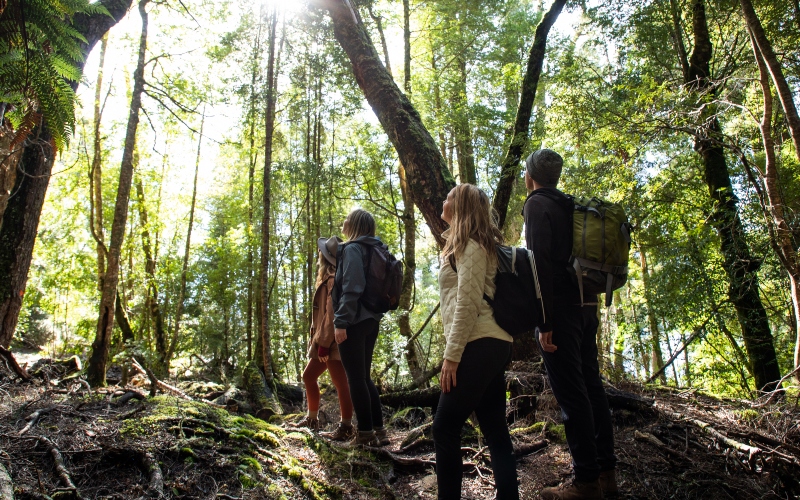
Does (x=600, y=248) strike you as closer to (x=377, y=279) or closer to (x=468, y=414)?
(x=468, y=414)

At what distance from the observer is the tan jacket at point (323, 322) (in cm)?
418

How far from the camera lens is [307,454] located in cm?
349

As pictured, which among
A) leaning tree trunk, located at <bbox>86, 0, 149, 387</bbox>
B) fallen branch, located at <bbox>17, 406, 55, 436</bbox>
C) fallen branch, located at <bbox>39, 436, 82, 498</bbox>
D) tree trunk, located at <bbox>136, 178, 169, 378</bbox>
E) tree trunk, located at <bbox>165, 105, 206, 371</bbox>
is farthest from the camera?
tree trunk, located at <bbox>136, 178, 169, 378</bbox>

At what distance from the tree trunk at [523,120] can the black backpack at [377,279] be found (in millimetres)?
1724

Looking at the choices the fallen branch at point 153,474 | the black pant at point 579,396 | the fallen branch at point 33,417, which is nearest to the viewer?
the fallen branch at point 153,474

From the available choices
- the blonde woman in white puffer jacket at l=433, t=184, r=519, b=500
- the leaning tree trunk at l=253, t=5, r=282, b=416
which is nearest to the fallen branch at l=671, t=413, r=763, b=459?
the blonde woman in white puffer jacket at l=433, t=184, r=519, b=500

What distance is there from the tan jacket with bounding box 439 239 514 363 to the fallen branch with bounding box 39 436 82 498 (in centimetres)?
188

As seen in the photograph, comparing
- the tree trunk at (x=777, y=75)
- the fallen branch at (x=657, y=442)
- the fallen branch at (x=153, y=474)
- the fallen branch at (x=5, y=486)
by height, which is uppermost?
the tree trunk at (x=777, y=75)

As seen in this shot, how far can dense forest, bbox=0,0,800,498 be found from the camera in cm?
291

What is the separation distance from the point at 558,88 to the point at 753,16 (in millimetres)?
3059

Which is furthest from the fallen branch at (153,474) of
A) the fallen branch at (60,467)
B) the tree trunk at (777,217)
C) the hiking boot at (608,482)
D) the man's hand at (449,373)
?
the tree trunk at (777,217)

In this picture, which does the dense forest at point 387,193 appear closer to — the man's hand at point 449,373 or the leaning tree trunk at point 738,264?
the leaning tree trunk at point 738,264

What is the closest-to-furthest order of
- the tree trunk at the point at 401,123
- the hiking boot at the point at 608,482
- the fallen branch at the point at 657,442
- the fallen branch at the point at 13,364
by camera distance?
the hiking boot at the point at 608,482 < the fallen branch at the point at 657,442 < the fallen branch at the point at 13,364 < the tree trunk at the point at 401,123

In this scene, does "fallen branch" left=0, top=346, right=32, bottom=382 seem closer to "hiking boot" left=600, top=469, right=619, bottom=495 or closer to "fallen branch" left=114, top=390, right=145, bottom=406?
"fallen branch" left=114, top=390, right=145, bottom=406
